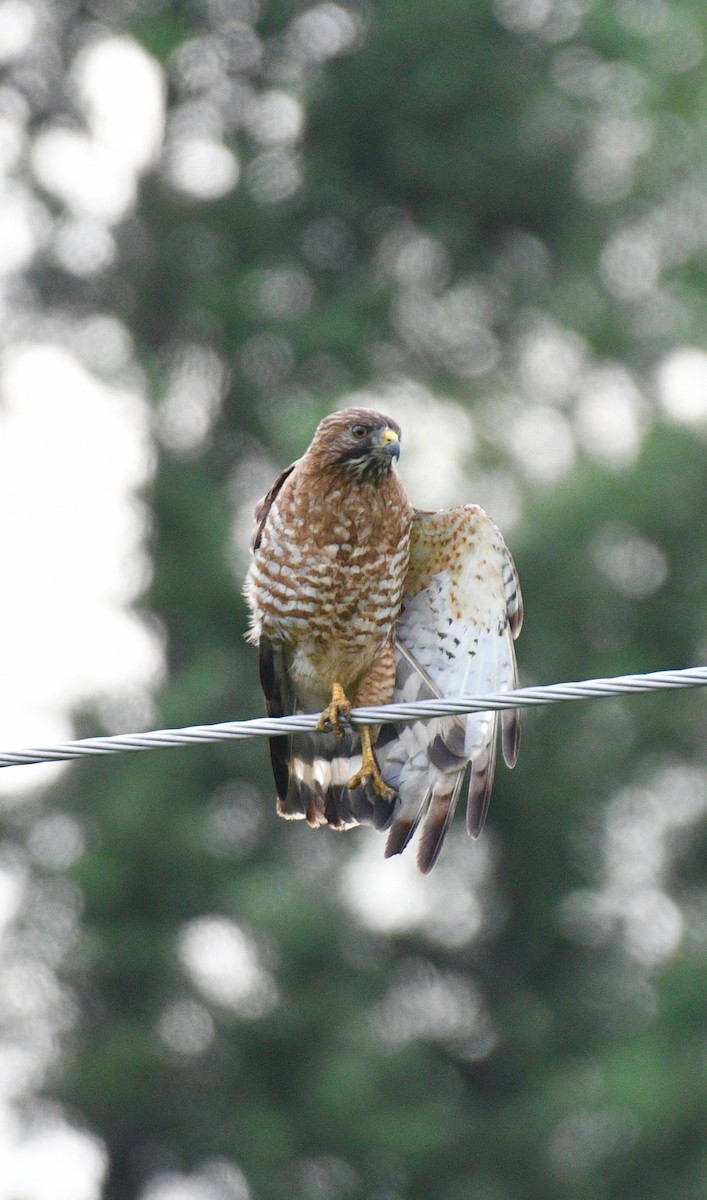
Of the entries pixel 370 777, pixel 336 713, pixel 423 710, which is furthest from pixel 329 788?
pixel 423 710

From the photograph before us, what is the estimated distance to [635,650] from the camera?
32.6 feet

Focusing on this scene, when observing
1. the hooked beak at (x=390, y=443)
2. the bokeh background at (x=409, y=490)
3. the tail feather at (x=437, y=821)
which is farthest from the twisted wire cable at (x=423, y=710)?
the bokeh background at (x=409, y=490)

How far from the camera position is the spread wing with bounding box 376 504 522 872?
5.22 metres

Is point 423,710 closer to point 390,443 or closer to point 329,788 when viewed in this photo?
point 390,443

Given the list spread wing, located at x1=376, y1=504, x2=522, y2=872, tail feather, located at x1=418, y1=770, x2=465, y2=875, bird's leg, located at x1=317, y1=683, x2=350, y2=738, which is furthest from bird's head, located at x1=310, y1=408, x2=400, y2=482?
tail feather, located at x1=418, y1=770, x2=465, y2=875

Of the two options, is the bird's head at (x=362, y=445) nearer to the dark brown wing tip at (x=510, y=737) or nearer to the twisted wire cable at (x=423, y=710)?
the dark brown wing tip at (x=510, y=737)

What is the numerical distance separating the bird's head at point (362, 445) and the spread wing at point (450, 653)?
0.99ft

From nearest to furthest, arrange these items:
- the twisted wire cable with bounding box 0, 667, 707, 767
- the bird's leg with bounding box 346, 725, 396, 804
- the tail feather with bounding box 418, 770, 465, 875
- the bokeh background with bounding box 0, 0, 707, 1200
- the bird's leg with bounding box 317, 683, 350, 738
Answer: the twisted wire cable with bounding box 0, 667, 707, 767, the bird's leg with bounding box 317, 683, 350, 738, the tail feather with bounding box 418, 770, 465, 875, the bird's leg with bounding box 346, 725, 396, 804, the bokeh background with bounding box 0, 0, 707, 1200

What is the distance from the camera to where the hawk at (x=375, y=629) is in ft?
16.6

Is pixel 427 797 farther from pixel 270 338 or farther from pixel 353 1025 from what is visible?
pixel 270 338

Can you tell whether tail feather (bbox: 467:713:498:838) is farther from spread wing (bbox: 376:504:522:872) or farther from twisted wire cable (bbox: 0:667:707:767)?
twisted wire cable (bbox: 0:667:707:767)

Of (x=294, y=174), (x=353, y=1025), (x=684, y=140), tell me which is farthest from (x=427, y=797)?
(x=684, y=140)

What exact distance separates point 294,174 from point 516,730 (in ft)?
22.5

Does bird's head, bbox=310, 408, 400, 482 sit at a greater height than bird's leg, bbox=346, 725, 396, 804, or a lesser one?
greater
